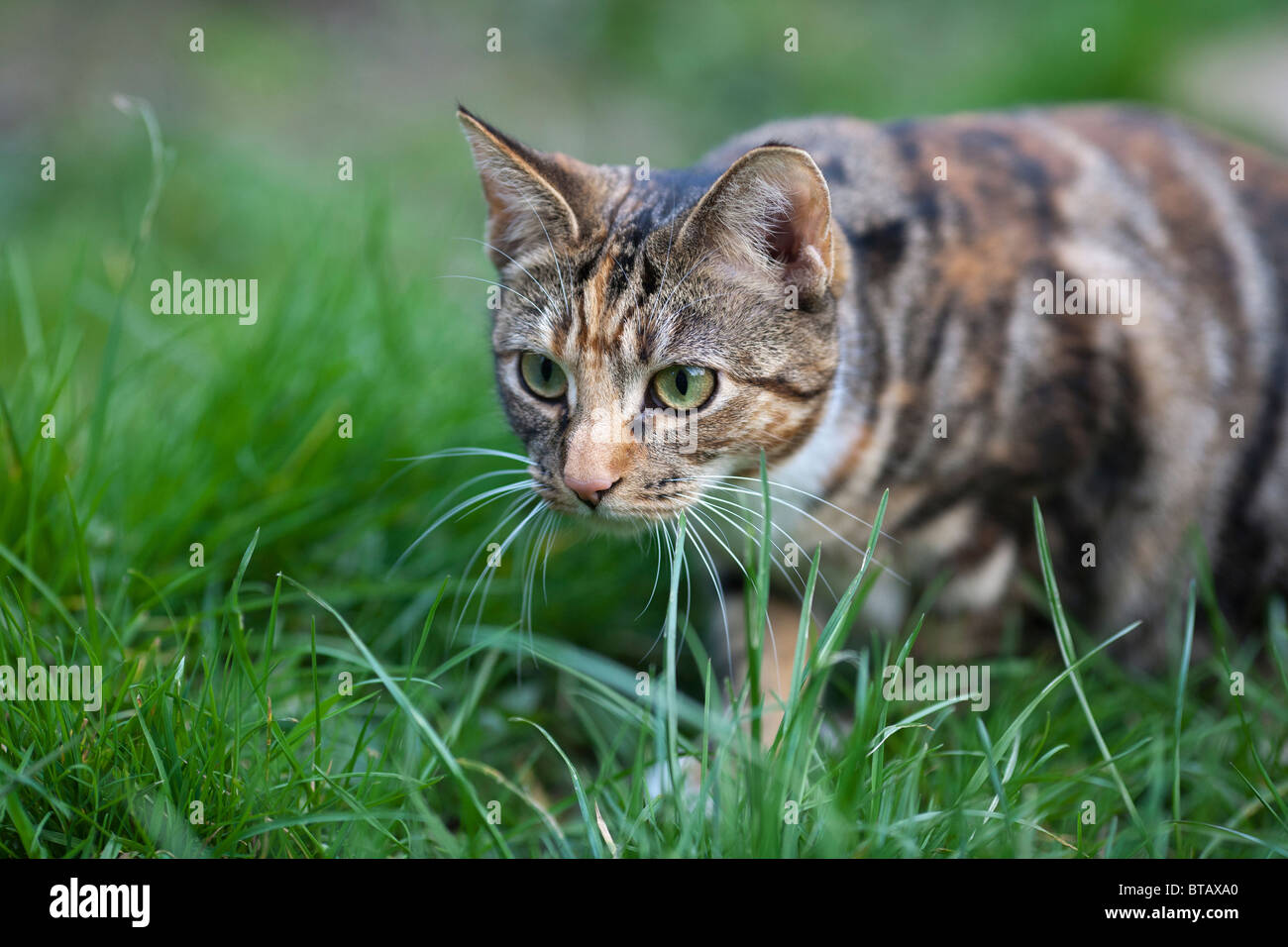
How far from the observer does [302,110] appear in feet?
20.3

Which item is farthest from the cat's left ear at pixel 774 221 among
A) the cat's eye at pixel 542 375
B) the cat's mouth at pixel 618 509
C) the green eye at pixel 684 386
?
the cat's mouth at pixel 618 509

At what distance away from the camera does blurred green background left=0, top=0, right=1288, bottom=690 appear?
255cm

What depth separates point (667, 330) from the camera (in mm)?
1986

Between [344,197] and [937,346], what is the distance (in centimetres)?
325

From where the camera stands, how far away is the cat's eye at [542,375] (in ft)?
6.91

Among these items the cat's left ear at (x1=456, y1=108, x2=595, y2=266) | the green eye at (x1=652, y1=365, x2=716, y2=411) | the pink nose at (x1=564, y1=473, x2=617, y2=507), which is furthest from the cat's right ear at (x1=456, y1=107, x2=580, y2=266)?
the pink nose at (x1=564, y1=473, x2=617, y2=507)

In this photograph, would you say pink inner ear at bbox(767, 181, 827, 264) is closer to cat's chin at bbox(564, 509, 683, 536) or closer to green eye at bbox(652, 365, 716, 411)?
green eye at bbox(652, 365, 716, 411)

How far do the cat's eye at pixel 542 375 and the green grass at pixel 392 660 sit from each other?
31 centimetres

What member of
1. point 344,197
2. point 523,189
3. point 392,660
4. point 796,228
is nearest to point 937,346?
point 796,228

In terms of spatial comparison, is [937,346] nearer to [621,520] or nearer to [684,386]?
[684,386]
